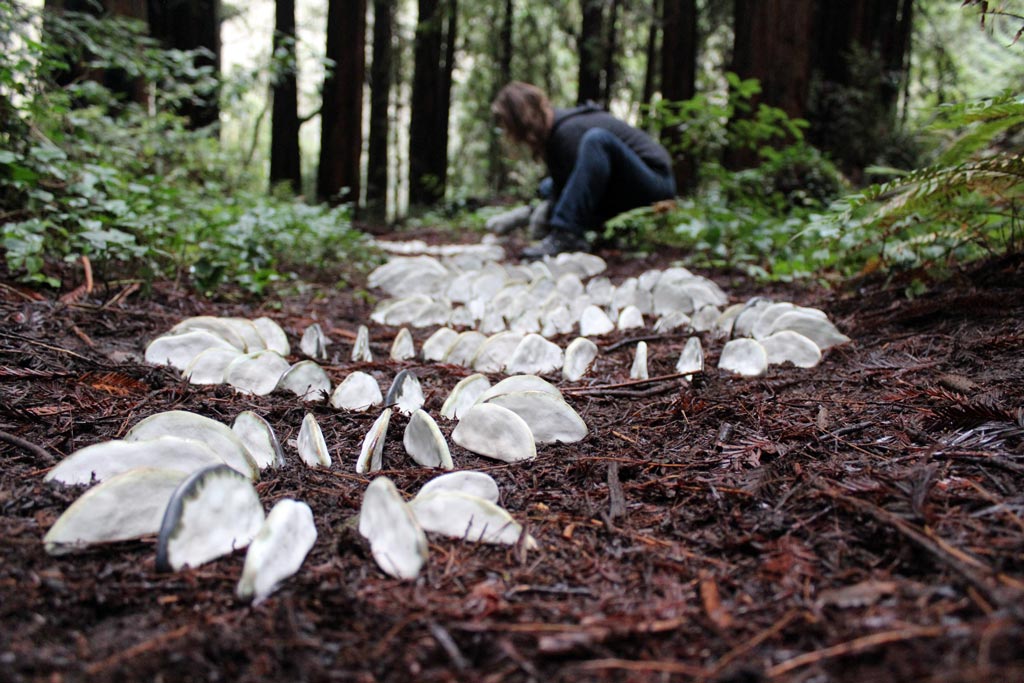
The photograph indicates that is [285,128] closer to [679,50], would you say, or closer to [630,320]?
[679,50]

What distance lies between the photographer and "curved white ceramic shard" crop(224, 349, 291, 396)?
85.4 inches

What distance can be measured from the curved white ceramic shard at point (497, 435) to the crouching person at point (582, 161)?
160 inches

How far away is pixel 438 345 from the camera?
2838mm

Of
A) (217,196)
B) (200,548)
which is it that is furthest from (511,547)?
(217,196)

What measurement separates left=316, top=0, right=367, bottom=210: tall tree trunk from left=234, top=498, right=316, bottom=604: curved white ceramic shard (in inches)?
356

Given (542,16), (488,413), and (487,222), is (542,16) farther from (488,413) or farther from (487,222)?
(488,413)

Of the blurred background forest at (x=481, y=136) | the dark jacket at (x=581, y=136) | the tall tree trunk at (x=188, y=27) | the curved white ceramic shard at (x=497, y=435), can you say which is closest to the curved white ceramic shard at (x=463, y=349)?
the curved white ceramic shard at (x=497, y=435)

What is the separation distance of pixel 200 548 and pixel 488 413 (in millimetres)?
780

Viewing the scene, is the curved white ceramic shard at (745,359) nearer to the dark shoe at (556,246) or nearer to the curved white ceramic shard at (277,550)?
the curved white ceramic shard at (277,550)

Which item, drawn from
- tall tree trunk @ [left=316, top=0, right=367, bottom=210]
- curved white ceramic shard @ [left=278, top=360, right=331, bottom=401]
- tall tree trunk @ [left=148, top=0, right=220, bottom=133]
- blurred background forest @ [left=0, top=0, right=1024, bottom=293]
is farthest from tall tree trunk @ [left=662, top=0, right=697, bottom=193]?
curved white ceramic shard @ [left=278, top=360, right=331, bottom=401]

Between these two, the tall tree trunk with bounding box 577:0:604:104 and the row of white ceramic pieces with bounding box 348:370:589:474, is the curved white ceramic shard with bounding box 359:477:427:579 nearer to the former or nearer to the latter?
the row of white ceramic pieces with bounding box 348:370:589:474

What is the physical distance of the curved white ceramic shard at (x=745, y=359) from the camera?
2355 millimetres

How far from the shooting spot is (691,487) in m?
→ 1.45

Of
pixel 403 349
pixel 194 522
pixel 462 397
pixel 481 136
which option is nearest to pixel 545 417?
pixel 462 397
